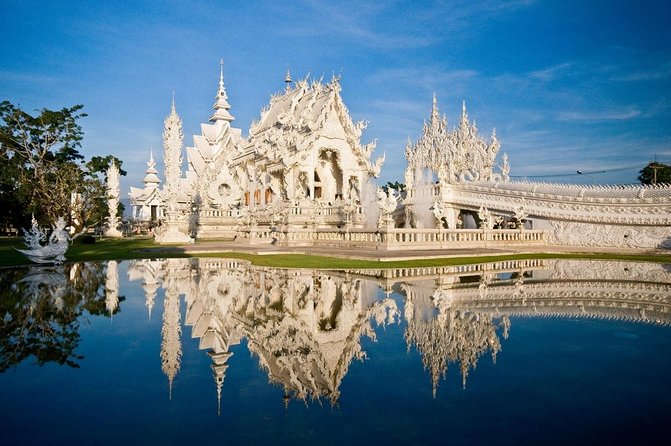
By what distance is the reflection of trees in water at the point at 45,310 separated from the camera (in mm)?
5340

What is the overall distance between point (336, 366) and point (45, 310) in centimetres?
529

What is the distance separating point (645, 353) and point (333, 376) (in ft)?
11.1

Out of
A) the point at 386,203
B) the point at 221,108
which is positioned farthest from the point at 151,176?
the point at 386,203

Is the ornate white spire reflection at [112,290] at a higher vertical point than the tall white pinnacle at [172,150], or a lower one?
lower

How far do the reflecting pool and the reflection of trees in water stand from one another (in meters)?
0.04

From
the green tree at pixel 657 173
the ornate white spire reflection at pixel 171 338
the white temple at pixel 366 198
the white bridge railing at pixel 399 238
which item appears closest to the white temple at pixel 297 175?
the white temple at pixel 366 198

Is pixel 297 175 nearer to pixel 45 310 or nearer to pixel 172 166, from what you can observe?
pixel 172 166

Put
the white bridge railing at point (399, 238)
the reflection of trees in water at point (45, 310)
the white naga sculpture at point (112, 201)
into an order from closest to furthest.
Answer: the reflection of trees in water at point (45, 310) → the white bridge railing at point (399, 238) → the white naga sculpture at point (112, 201)

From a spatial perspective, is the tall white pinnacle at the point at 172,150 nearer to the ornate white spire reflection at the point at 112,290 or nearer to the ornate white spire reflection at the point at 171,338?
the ornate white spire reflection at the point at 112,290

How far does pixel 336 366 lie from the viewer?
16.1ft

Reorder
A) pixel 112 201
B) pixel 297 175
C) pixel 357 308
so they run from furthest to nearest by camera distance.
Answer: pixel 112 201
pixel 297 175
pixel 357 308

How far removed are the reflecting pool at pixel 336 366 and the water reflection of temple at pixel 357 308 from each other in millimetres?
40

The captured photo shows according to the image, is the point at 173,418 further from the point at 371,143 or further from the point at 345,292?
the point at 371,143

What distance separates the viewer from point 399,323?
6.72m
